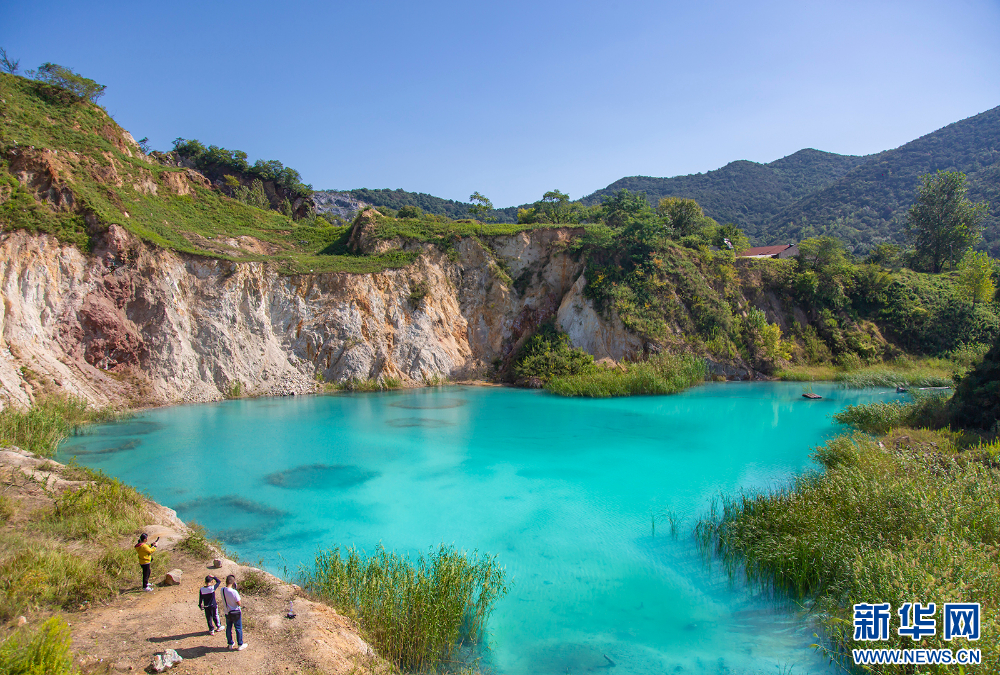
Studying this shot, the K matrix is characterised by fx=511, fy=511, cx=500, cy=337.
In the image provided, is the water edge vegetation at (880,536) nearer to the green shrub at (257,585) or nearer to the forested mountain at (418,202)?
the green shrub at (257,585)

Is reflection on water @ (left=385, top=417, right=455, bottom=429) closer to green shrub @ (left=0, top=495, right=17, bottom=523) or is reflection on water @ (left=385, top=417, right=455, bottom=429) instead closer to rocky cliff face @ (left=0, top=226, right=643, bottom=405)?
rocky cliff face @ (left=0, top=226, right=643, bottom=405)

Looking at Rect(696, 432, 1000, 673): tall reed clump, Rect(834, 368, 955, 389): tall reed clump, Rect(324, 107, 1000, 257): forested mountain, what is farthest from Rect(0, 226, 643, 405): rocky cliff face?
Rect(324, 107, 1000, 257): forested mountain

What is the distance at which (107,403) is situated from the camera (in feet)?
64.3

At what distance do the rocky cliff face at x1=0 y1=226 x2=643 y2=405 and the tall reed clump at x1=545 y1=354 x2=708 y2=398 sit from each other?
3.95 metres

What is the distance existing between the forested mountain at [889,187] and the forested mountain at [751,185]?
9.58 metres

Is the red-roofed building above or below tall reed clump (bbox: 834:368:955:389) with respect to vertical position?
above

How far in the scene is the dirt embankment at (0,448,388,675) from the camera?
463 centimetres

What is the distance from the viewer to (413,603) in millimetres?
6012

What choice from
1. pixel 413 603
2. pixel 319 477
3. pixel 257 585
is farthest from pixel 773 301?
pixel 257 585

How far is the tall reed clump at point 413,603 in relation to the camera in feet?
18.9

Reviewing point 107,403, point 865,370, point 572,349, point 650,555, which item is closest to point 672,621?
point 650,555

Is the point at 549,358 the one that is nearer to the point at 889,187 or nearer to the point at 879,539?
the point at 879,539

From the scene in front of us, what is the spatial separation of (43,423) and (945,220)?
59155mm

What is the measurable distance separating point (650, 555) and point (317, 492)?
7.33 meters
